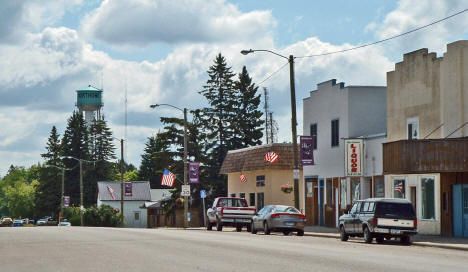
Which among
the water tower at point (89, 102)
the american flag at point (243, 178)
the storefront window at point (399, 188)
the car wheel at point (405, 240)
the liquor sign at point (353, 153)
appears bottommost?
the car wheel at point (405, 240)

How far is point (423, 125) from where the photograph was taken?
37.5 m

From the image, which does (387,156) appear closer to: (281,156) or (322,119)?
(322,119)

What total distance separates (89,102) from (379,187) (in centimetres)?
10961

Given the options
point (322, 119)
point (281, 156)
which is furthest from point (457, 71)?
point (281, 156)

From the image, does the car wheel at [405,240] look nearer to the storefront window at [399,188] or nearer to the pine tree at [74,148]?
the storefront window at [399,188]

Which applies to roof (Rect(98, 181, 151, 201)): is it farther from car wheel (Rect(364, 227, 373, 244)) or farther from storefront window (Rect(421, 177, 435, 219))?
car wheel (Rect(364, 227, 373, 244))

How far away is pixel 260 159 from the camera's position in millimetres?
58531

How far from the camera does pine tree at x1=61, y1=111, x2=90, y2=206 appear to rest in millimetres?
120312

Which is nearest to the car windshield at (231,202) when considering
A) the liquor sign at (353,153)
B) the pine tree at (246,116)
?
the liquor sign at (353,153)

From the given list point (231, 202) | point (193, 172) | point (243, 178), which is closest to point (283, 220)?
point (231, 202)

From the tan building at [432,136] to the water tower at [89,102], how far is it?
110733mm

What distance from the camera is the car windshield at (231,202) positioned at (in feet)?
153

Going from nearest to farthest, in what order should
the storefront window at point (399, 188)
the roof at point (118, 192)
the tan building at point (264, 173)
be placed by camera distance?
the storefront window at point (399, 188) → the tan building at point (264, 173) → the roof at point (118, 192)

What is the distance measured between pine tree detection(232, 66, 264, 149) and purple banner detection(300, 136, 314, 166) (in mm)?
43122
